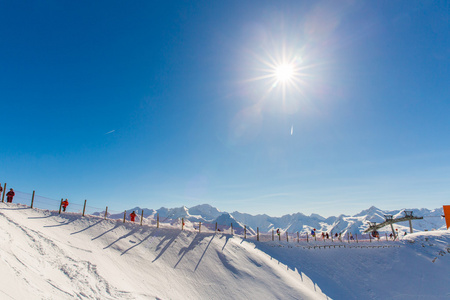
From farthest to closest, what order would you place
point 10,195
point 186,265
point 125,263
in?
point 10,195 → point 186,265 → point 125,263

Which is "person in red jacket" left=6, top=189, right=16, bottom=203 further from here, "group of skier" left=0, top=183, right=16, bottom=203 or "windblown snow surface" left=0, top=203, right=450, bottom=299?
"windblown snow surface" left=0, top=203, right=450, bottom=299

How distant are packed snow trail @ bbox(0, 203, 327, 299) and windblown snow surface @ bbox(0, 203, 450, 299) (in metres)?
0.08

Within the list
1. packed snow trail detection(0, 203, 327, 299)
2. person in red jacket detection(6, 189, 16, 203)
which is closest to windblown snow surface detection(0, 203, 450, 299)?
packed snow trail detection(0, 203, 327, 299)

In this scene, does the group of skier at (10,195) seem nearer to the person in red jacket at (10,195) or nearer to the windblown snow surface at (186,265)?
the person in red jacket at (10,195)

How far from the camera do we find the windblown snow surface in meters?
13.7

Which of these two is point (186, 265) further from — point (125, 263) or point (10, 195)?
point (10, 195)

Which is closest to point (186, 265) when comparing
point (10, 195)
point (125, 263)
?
point (125, 263)

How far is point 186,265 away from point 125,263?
5829 millimetres

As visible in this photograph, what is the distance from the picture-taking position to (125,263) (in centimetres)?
1939

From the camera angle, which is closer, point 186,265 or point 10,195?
point 186,265

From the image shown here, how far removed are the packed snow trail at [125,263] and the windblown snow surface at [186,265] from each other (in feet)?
0.28

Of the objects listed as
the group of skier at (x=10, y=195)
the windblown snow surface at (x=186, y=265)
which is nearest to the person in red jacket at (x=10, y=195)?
the group of skier at (x=10, y=195)

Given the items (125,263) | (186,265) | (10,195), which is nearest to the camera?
(125,263)

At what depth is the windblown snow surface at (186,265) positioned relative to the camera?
1373 cm
